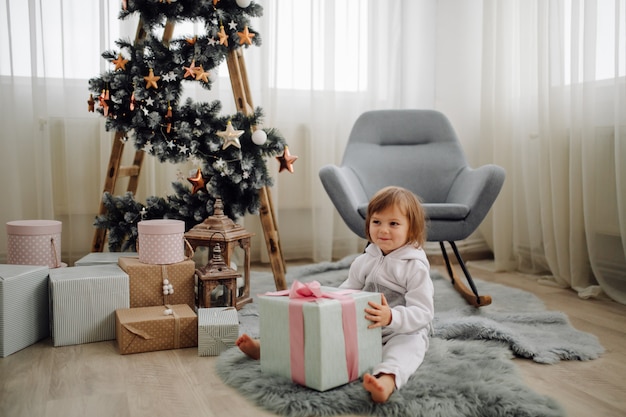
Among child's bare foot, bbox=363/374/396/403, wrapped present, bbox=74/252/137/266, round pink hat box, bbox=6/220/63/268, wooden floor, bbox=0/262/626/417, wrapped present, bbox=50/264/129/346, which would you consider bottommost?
wooden floor, bbox=0/262/626/417

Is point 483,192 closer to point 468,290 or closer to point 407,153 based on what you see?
point 468,290

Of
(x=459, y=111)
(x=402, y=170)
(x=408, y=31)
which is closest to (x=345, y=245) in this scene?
(x=402, y=170)

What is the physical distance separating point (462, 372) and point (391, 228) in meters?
0.42

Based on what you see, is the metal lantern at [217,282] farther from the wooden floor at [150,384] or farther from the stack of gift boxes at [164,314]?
the wooden floor at [150,384]

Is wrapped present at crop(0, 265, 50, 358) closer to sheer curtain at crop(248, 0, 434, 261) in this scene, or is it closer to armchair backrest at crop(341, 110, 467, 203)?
armchair backrest at crop(341, 110, 467, 203)

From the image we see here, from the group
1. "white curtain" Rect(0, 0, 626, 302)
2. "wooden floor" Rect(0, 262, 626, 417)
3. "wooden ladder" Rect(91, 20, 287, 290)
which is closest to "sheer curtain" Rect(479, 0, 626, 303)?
"white curtain" Rect(0, 0, 626, 302)

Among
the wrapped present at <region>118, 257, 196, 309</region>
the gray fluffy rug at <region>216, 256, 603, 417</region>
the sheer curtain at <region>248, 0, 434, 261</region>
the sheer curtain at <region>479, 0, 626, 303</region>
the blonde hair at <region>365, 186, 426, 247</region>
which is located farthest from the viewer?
the sheer curtain at <region>248, 0, 434, 261</region>

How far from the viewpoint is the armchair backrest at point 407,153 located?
8.82 feet

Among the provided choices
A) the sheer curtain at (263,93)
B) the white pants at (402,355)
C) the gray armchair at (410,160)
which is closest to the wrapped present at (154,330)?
the white pants at (402,355)

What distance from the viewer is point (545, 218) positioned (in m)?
2.78

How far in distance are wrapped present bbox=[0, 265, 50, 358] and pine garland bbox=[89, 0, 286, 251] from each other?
666mm

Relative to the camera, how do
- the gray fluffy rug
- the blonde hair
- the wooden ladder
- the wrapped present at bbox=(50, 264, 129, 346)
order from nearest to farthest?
the gray fluffy rug, the blonde hair, the wrapped present at bbox=(50, 264, 129, 346), the wooden ladder

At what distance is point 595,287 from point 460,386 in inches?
55.8

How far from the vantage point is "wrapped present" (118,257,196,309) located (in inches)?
75.3
